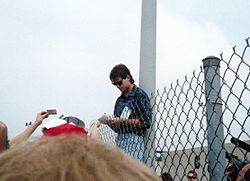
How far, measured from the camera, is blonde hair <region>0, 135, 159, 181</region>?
1.76 ft

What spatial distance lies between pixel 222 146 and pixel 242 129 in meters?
0.21

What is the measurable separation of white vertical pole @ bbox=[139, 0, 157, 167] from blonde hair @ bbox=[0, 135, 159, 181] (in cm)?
184

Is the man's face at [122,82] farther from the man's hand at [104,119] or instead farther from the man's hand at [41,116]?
the man's hand at [41,116]

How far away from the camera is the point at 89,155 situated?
0.58 meters

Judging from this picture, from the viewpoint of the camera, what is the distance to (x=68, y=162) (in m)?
0.56

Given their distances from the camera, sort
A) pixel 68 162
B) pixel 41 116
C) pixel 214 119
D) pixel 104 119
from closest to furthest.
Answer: pixel 68 162, pixel 214 119, pixel 104 119, pixel 41 116

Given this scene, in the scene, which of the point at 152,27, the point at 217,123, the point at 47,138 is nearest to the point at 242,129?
the point at 217,123

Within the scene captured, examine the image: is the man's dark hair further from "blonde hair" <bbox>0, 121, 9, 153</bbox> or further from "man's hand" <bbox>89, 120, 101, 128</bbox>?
"blonde hair" <bbox>0, 121, 9, 153</bbox>

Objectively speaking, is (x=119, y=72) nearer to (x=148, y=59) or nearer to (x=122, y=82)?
(x=122, y=82)

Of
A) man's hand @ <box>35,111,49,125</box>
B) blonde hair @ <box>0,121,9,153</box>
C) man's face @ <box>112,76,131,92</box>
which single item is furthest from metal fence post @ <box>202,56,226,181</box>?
man's hand @ <box>35,111,49,125</box>

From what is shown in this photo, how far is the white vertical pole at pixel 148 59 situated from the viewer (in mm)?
2473

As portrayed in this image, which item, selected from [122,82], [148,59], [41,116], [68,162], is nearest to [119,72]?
[122,82]

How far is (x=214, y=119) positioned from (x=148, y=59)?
0.93 metres

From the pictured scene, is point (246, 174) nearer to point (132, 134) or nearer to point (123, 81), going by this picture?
point (132, 134)
